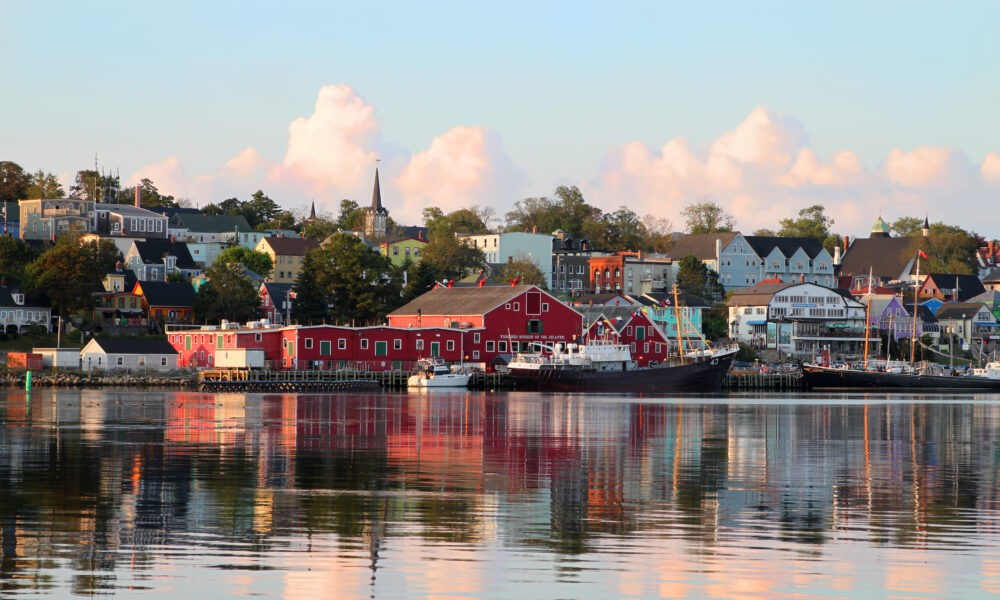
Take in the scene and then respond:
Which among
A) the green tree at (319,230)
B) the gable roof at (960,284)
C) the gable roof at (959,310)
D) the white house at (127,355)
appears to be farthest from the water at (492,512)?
the green tree at (319,230)

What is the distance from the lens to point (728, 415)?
2320 inches

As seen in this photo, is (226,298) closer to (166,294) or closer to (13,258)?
(166,294)

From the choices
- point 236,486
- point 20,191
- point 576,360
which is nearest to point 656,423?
point 236,486

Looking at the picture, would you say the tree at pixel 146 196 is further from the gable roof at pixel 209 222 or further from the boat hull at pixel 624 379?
the boat hull at pixel 624 379

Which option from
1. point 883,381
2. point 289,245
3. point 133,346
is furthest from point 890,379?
point 289,245

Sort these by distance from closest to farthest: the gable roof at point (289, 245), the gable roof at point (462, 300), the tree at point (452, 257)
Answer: the gable roof at point (462, 300) < the tree at point (452, 257) < the gable roof at point (289, 245)

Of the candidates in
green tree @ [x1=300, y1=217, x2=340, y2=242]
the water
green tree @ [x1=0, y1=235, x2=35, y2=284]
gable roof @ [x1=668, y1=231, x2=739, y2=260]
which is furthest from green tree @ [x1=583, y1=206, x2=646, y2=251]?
the water

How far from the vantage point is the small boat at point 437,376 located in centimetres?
9475

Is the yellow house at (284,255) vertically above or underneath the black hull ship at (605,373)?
above

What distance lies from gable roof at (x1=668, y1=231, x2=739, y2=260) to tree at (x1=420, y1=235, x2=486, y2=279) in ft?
105

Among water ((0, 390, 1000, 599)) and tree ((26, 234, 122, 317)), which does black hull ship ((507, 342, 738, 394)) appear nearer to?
tree ((26, 234, 122, 317))

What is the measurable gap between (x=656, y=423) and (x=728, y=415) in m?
8.32

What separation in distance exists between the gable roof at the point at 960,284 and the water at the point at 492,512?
125588 millimetres

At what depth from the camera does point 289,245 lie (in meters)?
161
